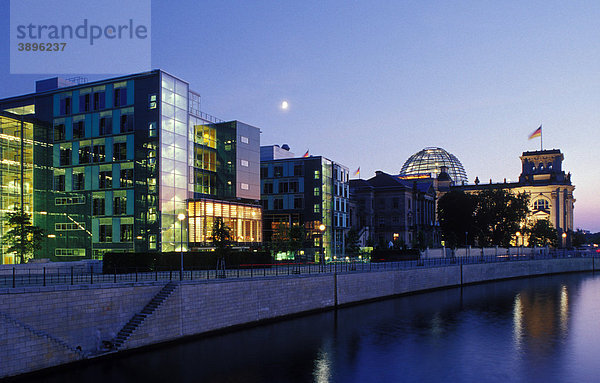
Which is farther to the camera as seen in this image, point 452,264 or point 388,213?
point 388,213

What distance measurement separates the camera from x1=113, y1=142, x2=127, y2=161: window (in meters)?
65.8

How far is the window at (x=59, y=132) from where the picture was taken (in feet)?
228

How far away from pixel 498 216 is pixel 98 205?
293ft

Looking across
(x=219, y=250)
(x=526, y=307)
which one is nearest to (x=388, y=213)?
(x=526, y=307)

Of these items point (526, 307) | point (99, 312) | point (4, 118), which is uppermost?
point (4, 118)

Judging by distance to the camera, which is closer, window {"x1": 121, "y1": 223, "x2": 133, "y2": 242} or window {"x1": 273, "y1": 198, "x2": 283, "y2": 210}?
window {"x1": 121, "y1": 223, "x2": 133, "y2": 242}

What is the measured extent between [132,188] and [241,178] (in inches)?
686

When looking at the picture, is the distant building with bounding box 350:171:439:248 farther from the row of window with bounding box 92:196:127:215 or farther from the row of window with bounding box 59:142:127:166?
the row of window with bounding box 59:142:127:166

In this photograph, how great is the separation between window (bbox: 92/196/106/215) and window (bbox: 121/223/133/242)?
4050mm

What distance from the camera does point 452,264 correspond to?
7681cm

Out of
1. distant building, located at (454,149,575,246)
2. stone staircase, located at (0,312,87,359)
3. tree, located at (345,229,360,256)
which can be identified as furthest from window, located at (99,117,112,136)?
distant building, located at (454,149,575,246)

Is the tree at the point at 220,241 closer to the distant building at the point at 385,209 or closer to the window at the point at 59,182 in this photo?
the window at the point at 59,182

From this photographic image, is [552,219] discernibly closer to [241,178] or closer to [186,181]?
[241,178]

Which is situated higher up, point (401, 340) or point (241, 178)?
point (241, 178)
